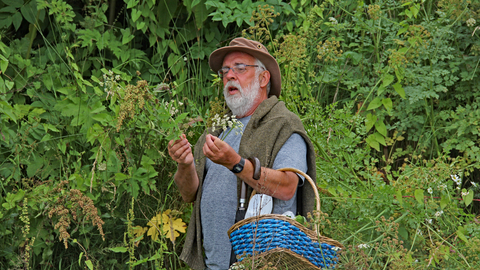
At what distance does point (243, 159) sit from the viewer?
246 centimetres

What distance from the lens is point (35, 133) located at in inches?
145

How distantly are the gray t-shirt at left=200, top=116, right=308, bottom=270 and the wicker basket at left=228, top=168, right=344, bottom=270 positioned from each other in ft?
1.30

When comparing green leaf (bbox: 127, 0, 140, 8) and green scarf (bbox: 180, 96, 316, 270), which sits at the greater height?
green leaf (bbox: 127, 0, 140, 8)

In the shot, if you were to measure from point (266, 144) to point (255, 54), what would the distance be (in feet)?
2.02

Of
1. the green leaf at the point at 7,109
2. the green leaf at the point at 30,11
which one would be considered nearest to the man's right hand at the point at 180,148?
the green leaf at the point at 7,109

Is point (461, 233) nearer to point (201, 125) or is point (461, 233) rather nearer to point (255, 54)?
point (255, 54)

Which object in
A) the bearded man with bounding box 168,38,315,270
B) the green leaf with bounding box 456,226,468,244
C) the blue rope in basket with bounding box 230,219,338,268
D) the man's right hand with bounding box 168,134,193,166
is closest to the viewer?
the blue rope in basket with bounding box 230,219,338,268

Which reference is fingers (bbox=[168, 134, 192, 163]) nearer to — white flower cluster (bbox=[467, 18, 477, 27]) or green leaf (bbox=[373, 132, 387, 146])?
green leaf (bbox=[373, 132, 387, 146])

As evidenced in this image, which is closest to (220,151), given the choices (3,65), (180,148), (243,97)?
(180,148)

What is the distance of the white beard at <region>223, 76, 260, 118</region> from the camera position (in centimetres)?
295

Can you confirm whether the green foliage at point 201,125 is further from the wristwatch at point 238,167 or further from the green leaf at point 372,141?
the wristwatch at point 238,167

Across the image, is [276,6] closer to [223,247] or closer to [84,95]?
[84,95]

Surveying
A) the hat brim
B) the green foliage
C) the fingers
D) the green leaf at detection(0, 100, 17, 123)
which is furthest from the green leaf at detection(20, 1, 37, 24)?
the fingers

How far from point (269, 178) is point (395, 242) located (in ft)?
2.13
